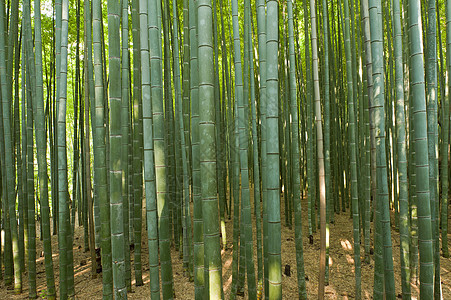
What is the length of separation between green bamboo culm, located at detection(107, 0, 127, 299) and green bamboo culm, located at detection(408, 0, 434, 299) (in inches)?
44.8

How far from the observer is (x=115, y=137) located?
46.3 inches

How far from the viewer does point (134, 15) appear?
1.55 m

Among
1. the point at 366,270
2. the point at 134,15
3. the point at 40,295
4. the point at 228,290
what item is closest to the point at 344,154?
the point at 366,270

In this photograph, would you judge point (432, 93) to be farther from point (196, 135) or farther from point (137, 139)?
point (137, 139)

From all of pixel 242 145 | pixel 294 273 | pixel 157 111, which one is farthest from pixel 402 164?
pixel 294 273

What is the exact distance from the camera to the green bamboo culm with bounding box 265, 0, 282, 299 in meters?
0.99

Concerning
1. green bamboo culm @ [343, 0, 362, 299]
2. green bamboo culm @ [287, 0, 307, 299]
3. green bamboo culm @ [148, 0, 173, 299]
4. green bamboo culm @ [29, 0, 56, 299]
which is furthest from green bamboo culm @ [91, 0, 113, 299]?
green bamboo culm @ [343, 0, 362, 299]

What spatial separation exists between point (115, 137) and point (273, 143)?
24.4 inches

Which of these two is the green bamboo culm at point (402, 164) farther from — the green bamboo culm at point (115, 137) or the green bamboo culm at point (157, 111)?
the green bamboo culm at point (115, 137)

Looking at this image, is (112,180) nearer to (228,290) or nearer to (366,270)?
(228,290)

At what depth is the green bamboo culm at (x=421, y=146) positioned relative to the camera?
114 centimetres

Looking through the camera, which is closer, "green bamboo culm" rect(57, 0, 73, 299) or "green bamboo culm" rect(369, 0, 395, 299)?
"green bamboo culm" rect(369, 0, 395, 299)

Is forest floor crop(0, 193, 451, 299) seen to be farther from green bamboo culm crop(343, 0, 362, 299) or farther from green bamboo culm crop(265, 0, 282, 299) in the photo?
green bamboo culm crop(265, 0, 282, 299)

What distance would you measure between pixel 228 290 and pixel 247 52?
1737mm
